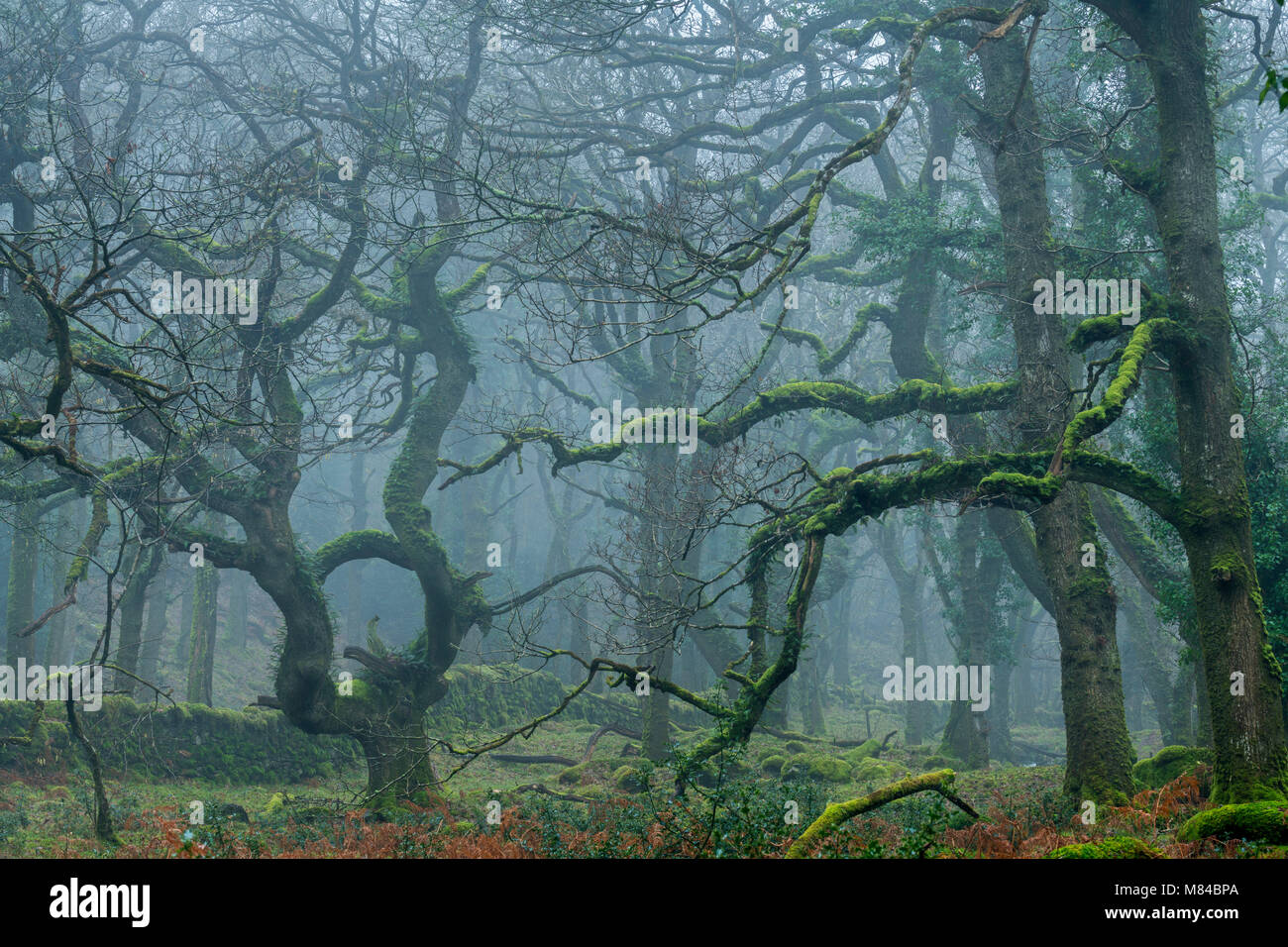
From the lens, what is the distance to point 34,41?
13828 mm

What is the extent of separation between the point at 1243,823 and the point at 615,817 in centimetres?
640

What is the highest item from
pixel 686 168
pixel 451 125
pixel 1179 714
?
pixel 686 168

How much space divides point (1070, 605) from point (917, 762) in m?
11.0

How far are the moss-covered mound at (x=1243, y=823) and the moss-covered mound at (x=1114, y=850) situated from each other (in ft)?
4.93

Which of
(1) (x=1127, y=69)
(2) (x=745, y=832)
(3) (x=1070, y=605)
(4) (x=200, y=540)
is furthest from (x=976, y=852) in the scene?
(1) (x=1127, y=69)

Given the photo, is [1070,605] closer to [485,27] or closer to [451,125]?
[451,125]

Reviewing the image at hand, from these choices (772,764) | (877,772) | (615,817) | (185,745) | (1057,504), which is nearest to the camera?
(615,817)

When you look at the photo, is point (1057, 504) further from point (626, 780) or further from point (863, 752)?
point (863, 752)

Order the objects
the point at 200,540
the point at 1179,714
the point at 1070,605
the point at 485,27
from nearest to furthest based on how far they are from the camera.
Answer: the point at 1070,605 → the point at 200,540 → the point at 485,27 → the point at 1179,714

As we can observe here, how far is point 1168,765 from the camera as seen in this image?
41.7ft

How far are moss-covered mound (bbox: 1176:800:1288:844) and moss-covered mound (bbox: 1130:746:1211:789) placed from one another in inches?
221

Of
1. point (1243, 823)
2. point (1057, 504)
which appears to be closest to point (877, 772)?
point (1057, 504)

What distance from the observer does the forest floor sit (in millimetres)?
6984

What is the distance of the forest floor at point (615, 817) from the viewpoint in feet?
22.9
